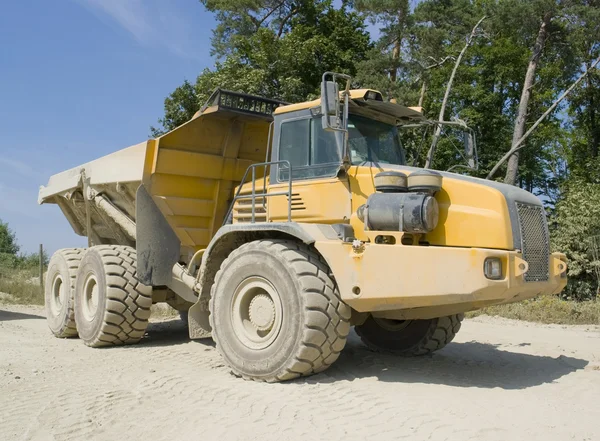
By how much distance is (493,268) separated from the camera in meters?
5.30

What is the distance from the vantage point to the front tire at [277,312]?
5695 mm

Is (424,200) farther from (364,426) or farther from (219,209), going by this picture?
(219,209)

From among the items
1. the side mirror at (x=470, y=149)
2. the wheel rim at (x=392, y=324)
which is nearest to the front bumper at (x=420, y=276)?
the side mirror at (x=470, y=149)

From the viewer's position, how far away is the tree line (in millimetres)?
23425

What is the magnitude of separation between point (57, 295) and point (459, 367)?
22.7 feet

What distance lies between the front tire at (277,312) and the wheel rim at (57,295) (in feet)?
15.1

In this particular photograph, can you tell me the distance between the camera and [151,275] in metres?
8.37

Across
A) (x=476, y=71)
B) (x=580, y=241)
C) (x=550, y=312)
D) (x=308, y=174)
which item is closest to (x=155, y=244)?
(x=308, y=174)

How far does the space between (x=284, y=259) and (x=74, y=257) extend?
552 cm

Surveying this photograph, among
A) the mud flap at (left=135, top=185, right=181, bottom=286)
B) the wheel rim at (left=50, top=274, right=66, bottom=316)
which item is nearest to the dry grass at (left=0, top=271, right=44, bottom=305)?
the wheel rim at (left=50, top=274, right=66, bottom=316)

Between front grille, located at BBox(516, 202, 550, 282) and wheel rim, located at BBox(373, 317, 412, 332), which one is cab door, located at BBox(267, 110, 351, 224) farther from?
wheel rim, located at BBox(373, 317, 412, 332)

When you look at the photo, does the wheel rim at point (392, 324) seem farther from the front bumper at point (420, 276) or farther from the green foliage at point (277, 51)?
the green foliage at point (277, 51)

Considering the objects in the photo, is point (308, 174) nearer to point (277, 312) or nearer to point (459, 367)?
point (277, 312)

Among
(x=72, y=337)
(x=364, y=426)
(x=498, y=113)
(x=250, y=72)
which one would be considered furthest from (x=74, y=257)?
(x=498, y=113)
